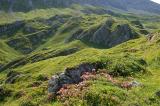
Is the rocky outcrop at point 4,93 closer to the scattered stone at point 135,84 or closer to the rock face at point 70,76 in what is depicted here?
the rock face at point 70,76

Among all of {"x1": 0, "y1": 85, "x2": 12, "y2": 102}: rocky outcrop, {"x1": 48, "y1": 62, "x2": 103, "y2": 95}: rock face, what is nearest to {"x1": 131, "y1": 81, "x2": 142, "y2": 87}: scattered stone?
{"x1": 48, "y1": 62, "x2": 103, "y2": 95}: rock face

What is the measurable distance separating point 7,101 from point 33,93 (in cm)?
1790

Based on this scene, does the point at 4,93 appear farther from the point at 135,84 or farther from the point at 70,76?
the point at 135,84

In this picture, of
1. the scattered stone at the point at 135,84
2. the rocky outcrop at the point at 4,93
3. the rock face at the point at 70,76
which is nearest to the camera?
the scattered stone at the point at 135,84

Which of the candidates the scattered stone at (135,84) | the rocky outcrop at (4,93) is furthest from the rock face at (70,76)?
the rocky outcrop at (4,93)

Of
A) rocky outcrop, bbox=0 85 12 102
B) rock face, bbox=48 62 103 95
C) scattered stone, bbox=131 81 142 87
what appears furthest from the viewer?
rocky outcrop, bbox=0 85 12 102

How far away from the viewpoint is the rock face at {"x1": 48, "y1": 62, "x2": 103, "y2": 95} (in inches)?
1623

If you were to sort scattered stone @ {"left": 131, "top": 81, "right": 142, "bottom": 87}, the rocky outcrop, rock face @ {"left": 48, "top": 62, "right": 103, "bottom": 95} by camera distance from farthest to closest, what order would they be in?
the rocky outcrop < rock face @ {"left": 48, "top": 62, "right": 103, "bottom": 95} < scattered stone @ {"left": 131, "top": 81, "right": 142, "bottom": 87}

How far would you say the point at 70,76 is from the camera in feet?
143

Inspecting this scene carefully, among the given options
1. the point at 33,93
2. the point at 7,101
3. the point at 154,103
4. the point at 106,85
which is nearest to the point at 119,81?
the point at 106,85

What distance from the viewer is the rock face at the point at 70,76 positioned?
4122cm

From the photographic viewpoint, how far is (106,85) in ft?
125

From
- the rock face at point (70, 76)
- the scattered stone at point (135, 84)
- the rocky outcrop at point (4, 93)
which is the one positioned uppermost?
the scattered stone at point (135, 84)

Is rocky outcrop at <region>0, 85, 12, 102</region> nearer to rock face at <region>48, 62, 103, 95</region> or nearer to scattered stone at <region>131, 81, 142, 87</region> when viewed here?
rock face at <region>48, 62, 103, 95</region>
